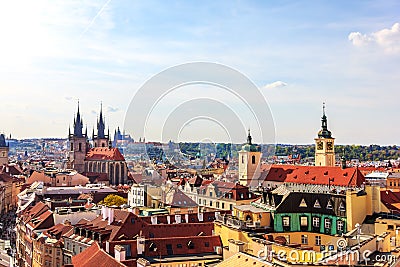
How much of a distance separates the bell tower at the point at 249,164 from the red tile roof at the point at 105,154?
151 feet

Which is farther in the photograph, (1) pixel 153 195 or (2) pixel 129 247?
(1) pixel 153 195

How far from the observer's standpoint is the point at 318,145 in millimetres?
85625

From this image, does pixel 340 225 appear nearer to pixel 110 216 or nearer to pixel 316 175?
pixel 110 216

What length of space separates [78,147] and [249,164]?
57672 mm

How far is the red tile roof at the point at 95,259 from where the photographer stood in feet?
88.6

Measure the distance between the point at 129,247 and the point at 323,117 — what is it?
60.9 metres

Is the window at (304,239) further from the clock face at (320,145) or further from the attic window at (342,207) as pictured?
the clock face at (320,145)

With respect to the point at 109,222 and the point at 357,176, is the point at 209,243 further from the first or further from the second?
the point at 357,176

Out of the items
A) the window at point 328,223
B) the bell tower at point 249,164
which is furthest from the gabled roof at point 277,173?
the window at point 328,223

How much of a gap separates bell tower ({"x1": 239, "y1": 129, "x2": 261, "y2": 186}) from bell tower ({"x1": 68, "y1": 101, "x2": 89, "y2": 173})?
5517cm

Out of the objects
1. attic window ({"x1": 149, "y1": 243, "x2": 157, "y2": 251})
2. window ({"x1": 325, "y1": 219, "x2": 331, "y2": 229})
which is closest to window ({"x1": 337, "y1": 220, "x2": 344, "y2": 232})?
window ({"x1": 325, "y1": 219, "x2": 331, "y2": 229})

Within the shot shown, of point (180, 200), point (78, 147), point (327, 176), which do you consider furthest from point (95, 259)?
point (78, 147)

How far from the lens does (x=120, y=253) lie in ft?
92.2

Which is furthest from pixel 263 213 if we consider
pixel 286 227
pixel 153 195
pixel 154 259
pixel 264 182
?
pixel 264 182
